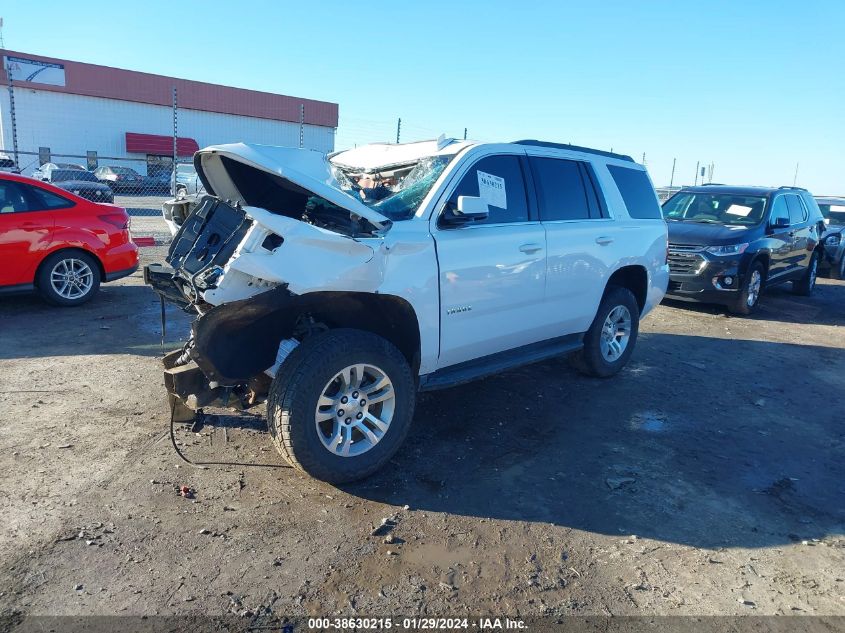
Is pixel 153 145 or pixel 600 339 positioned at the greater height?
pixel 153 145

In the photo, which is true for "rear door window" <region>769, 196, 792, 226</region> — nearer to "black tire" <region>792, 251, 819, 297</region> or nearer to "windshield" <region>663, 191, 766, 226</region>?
"windshield" <region>663, 191, 766, 226</region>

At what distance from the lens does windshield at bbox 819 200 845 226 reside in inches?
591

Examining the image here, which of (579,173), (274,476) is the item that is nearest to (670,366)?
(579,173)

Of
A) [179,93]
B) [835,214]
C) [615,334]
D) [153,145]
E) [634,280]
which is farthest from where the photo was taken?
[179,93]

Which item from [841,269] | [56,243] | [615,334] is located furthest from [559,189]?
[841,269]

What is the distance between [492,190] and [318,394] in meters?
2.02

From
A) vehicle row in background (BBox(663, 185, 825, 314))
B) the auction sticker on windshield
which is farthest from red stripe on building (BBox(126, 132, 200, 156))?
the auction sticker on windshield

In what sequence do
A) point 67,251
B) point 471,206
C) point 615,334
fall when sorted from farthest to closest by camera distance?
point 67,251 < point 615,334 < point 471,206

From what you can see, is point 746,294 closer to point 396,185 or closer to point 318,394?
point 396,185

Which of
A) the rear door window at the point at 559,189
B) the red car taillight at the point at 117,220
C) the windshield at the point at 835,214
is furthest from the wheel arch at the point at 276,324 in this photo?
the windshield at the point at 835,214

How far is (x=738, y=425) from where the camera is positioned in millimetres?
5027

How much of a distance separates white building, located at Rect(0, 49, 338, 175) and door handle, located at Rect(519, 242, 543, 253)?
3187 cm

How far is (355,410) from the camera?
369cm

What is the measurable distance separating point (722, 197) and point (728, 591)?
8737 millimetres
